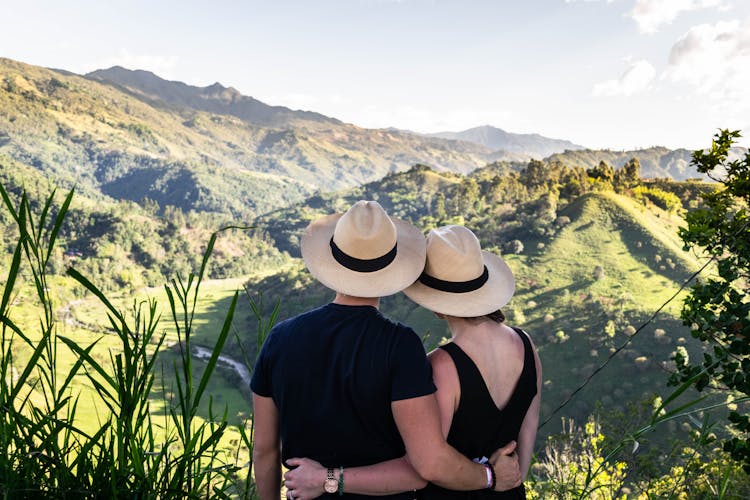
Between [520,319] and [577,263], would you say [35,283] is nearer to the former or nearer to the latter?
[520,319]

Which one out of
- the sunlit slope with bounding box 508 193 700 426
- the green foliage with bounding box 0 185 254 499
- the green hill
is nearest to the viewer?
the green foliage with bounding box 0 185 254 499

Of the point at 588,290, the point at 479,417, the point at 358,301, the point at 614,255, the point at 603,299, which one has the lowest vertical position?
the point at 603,299

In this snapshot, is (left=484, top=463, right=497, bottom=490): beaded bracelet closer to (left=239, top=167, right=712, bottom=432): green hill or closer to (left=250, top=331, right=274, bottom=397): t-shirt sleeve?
(left=250, top=331, right=274, bottom=397): t-shirt sleeve

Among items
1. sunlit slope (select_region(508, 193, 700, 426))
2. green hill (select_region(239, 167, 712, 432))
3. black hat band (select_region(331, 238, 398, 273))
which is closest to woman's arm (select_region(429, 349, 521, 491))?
black hat band (select_region(331, 238, 398, 273))

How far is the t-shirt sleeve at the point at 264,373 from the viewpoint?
3.79ft

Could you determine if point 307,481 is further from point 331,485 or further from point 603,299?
point 603,299

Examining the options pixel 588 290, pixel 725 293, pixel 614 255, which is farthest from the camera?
pixel 614 255

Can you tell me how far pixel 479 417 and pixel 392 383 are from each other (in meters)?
0.27

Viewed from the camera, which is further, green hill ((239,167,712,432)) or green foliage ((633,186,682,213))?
green foliage ((633,186,682,213))

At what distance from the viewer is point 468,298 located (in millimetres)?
1252

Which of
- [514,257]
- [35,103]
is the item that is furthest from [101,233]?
[35,103]

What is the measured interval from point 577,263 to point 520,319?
959cm

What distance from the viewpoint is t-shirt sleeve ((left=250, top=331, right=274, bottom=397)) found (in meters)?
1.15

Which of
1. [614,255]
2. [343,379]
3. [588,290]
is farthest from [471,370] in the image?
[614,255]
